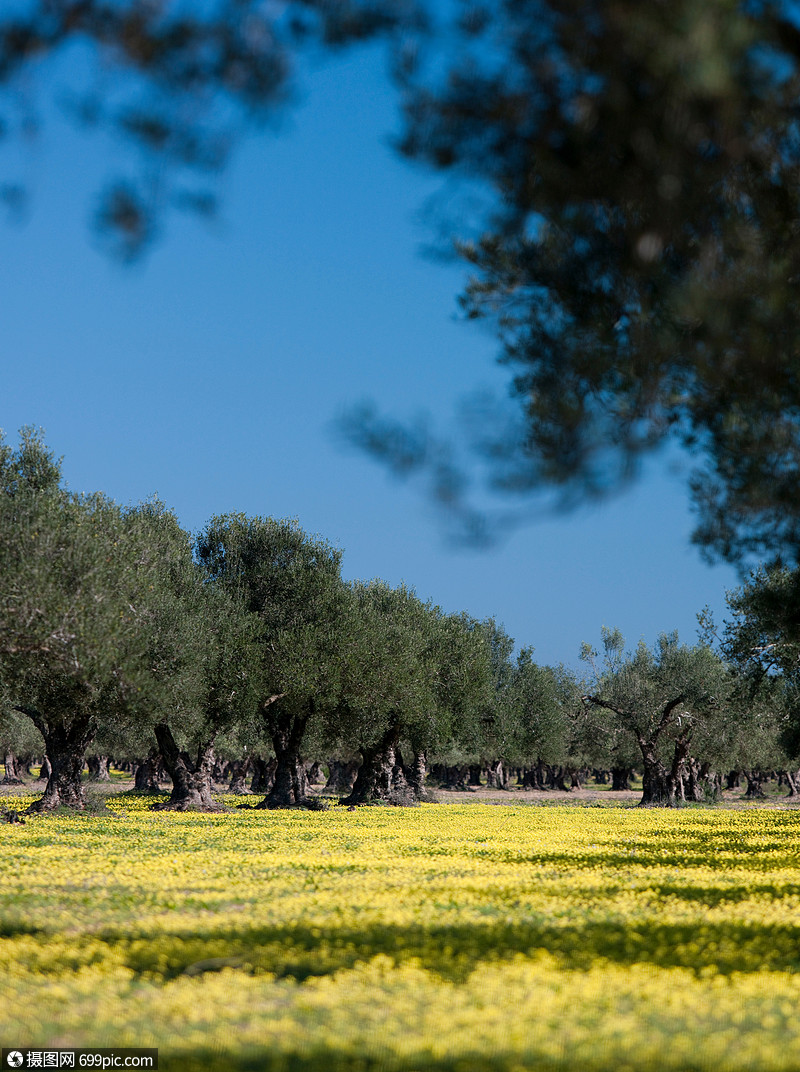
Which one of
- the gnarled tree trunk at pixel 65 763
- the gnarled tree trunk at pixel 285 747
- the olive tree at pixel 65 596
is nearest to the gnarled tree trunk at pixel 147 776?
the gnarled tree trunk at pixel 285 747

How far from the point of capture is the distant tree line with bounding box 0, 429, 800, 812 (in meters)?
28.7

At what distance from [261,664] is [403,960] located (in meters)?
35.1

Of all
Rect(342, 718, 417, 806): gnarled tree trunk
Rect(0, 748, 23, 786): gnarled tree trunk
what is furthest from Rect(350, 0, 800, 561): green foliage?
Rect(0, 748, 23, 786): gnarled tree trunk

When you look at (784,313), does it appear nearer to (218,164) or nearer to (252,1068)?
(218,164)

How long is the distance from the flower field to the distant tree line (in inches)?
318

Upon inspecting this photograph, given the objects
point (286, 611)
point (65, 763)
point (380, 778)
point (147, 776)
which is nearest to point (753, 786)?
point (380, 778)

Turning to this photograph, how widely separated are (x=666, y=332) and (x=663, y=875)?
14.9 metres

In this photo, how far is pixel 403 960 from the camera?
35.0 ft

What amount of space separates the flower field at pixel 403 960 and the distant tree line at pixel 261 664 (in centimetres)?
809

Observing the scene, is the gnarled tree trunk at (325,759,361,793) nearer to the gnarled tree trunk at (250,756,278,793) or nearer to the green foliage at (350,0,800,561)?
the gnarled tree trunk at (250,756,278,793)

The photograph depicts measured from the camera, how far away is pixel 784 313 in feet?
31.3

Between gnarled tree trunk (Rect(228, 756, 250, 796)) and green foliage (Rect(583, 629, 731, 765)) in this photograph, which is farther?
gnarled tree trunk (Rect(228, 756, 250, 796))

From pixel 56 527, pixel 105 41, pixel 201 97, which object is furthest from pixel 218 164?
pixel 56 527

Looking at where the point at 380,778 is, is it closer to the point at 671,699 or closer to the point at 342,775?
the point at 671,699
